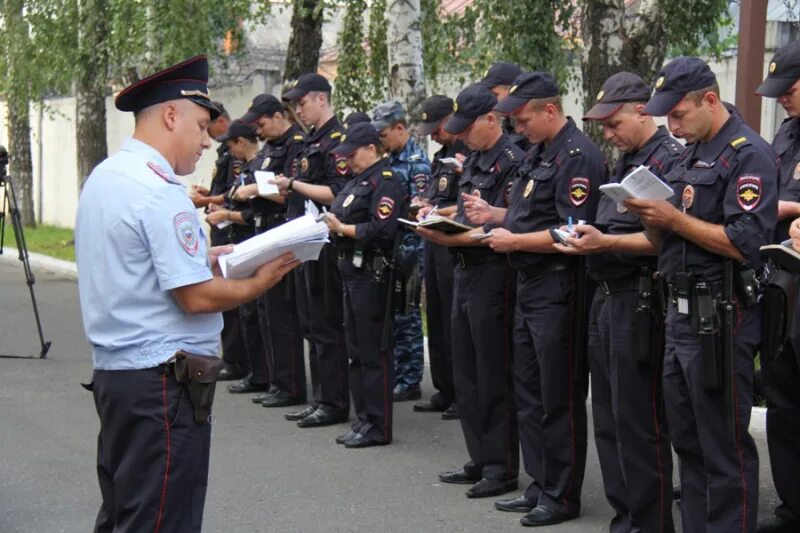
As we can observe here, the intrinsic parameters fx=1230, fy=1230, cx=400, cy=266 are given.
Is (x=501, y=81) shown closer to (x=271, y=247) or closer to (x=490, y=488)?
(x=490, y=488)

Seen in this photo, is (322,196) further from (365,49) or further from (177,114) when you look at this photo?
(365,49)

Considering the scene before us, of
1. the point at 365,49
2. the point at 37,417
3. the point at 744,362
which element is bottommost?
the point at 37,417

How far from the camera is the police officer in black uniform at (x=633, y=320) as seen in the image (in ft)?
17.1

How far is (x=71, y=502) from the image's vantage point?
21.2ft

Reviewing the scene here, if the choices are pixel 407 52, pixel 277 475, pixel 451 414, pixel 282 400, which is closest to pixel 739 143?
pixel 277 475

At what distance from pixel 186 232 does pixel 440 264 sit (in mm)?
4517

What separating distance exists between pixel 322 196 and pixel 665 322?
3589 millimetres

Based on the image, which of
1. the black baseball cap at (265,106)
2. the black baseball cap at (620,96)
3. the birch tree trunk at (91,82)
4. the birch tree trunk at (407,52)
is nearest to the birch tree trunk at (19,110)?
the birch tree trunk at (91,82)

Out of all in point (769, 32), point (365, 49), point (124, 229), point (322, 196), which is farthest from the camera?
point (365, 49)

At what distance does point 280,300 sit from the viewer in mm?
8891

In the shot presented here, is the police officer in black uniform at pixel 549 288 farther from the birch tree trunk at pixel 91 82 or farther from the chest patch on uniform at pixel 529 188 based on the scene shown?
the birch tree trunk at pixel 91 82

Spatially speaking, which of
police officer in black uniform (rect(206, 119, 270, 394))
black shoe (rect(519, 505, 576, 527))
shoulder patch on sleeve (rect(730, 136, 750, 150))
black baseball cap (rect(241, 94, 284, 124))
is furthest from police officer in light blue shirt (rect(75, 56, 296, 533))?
police officer in black uniform (rect(206, 119, 270, 394))

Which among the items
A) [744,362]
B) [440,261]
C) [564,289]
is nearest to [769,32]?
[440,261]

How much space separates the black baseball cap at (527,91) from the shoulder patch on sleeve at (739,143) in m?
1.30
